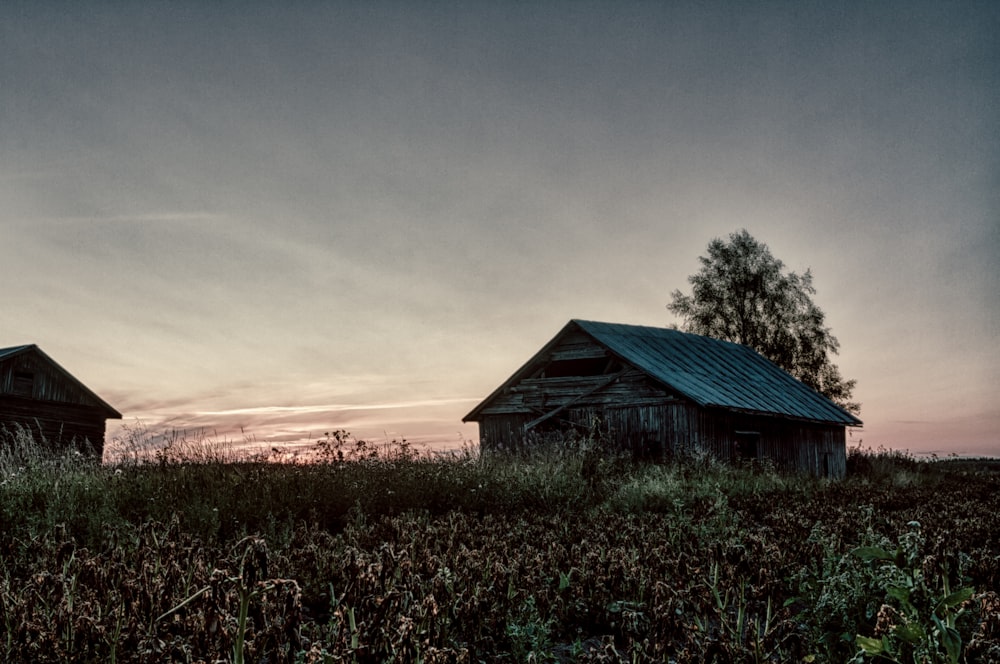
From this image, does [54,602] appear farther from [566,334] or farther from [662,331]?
[662,331]

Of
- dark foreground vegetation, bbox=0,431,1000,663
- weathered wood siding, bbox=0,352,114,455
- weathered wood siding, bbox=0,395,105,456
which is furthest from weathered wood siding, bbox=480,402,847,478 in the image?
weathered wood siding, bbox=0,352,114,455

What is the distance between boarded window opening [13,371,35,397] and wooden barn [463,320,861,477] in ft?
58.4

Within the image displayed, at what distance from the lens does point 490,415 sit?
2712cm

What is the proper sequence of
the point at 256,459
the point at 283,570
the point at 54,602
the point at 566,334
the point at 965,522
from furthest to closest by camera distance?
1. the point at 566,334
2. the point at 256,459
3. the point at 965,522
4. the point at 283,570
5. the point at 54,602

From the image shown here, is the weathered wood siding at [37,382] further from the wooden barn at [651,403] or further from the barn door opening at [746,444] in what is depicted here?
the barn door opening at [746,444]

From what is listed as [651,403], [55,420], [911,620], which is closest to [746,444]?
[651,403]

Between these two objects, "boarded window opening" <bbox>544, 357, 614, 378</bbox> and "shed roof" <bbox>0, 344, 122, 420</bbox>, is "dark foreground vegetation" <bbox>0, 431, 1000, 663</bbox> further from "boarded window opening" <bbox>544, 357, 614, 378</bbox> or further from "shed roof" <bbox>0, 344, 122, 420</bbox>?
"shed roof" <bbox>0, 344, 122, 420</bbox>

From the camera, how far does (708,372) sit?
27.4 meters

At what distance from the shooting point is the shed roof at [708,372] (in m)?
23.8

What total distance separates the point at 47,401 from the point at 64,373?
4.57ft

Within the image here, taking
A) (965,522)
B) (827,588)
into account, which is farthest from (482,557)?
(965,522)

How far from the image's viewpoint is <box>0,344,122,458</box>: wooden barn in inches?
1155

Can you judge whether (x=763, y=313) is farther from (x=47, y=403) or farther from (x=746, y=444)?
(x=47, y=403)

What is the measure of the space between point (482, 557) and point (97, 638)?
9.70 ft
